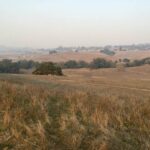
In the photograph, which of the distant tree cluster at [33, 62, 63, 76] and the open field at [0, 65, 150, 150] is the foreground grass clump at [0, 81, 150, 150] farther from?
the distant tree cluster at [33, 62, 63, 76]

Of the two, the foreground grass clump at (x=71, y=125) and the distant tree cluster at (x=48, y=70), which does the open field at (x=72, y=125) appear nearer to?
the foreground grass clump at (x=71, y=125)

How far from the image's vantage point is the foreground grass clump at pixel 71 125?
270 inches

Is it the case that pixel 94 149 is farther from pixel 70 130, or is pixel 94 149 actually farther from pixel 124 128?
pixel 124 128

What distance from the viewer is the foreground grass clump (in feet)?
22.5

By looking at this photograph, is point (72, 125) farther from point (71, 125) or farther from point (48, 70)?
point (48, 70)

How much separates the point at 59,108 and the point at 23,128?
273cm

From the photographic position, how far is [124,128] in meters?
8.32

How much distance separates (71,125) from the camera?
26.5 feet

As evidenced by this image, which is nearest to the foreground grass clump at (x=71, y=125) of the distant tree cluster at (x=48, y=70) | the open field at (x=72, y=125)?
the open field at (x=72, y=125)

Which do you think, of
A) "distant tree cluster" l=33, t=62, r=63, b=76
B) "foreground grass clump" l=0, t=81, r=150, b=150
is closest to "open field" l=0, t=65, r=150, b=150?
"foreground grass clump" l=0, t=81, r=150, b=150

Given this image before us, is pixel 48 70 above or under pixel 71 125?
under

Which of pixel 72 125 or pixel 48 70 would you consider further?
pixel 48 70

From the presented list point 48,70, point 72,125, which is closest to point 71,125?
point 72,125

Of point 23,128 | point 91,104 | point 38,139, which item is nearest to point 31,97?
point 91,104
